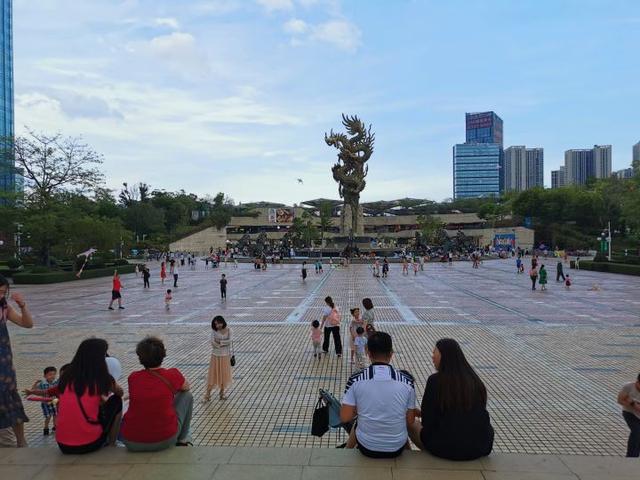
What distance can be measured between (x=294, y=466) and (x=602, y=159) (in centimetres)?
18759

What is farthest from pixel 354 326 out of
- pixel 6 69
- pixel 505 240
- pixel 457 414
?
pixel 505 240

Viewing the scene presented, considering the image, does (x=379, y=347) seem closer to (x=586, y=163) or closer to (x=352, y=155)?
(x=352, y=155)

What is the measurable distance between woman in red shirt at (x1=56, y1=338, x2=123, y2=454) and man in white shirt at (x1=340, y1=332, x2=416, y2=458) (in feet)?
6.38

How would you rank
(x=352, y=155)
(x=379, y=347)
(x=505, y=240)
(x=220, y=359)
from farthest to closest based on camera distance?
1. (x=505, y=240)
2. (x=352, y=155)
3. (x=220, y=359)
4. (x=379, y=347)

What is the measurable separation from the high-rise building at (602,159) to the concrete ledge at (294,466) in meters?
182

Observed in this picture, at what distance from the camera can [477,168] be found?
192 metres

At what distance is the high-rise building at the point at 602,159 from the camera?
166 metres

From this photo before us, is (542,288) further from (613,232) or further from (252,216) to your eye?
(252,216)

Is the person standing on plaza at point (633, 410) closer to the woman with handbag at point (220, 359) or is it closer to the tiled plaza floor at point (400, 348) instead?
the tiled plaza floor at point (400, 348)

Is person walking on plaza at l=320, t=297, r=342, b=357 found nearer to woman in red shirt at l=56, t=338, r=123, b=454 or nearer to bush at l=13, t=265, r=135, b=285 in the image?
woman in red shirt at l=56, t=338, r=123, b=454

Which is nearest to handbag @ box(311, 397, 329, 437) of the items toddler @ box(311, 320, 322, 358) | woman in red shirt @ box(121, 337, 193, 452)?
woman in red shirt @ box(121, 337, 193, 452)

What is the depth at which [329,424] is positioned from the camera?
185 inches

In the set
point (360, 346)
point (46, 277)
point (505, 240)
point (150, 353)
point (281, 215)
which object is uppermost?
point (281, 215)

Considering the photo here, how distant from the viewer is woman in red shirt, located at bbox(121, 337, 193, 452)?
4.40m
